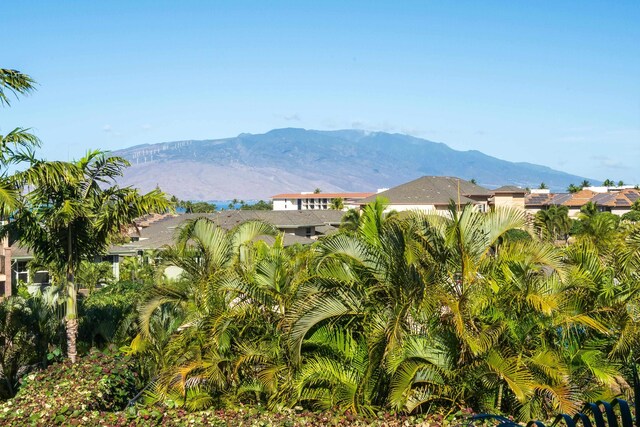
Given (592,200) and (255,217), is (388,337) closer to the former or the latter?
(255,217)

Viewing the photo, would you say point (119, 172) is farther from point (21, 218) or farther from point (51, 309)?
point (51, 309)

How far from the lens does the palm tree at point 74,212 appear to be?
13.1m

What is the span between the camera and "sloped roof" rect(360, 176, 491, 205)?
59662 mm

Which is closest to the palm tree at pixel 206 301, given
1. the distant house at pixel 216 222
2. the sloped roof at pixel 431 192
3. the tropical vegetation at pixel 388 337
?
the tropical vegetation at pixel 388 337

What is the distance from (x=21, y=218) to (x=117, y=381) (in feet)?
13.2

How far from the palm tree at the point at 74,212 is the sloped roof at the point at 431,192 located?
147 ft

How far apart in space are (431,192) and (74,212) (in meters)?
50.9

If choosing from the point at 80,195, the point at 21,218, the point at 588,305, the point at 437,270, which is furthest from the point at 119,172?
the point at 588,305

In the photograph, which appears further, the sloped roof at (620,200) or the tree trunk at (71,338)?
the sloped roof at (620,200)

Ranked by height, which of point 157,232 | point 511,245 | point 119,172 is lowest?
point 157,232

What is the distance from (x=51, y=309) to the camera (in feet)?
53.5

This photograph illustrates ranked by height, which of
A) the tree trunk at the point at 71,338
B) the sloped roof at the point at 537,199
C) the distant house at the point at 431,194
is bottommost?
the sloped roof at the point at 537,199

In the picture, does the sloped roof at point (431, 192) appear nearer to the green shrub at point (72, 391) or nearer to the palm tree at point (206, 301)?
the palm tree at point (206, 301)

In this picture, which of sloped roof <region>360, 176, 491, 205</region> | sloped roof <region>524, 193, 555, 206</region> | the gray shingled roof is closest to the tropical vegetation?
the gray shingled roof
